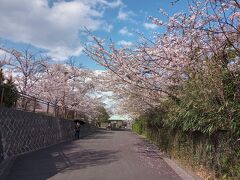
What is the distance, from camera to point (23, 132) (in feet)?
52.3

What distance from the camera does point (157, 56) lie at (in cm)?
1223

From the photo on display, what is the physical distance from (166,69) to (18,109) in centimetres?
729

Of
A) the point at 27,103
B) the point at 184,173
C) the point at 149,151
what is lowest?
the point at 184,173

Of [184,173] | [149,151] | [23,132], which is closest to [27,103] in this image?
[23,132]

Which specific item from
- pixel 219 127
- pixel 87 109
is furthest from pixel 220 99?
pixel 87 109

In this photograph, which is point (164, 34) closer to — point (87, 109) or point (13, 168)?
point (13, 168)

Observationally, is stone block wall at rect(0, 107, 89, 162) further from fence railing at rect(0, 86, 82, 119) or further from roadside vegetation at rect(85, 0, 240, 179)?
roadside vegetation at rect(85, 0, 240, 179)

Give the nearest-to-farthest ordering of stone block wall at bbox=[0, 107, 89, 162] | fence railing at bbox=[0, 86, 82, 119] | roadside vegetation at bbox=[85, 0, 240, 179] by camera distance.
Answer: roadside vegetation at bbox=[85, 0, 240, 179] < stone block wall at bbox=[0, 107, 89, 162] < fence railing at bbox=[0, 86, 82, 119]

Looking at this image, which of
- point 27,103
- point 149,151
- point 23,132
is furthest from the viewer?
point 149,151

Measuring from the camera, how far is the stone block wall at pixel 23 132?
13.3 metres

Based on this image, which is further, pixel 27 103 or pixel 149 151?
pixel 149 151

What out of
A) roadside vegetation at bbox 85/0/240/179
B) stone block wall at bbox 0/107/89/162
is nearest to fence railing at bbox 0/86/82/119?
stone block wall at bbox 0/107/89/162

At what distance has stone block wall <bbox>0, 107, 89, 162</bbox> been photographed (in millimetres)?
13294

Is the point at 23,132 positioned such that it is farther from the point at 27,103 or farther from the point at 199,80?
the point at 199,80
